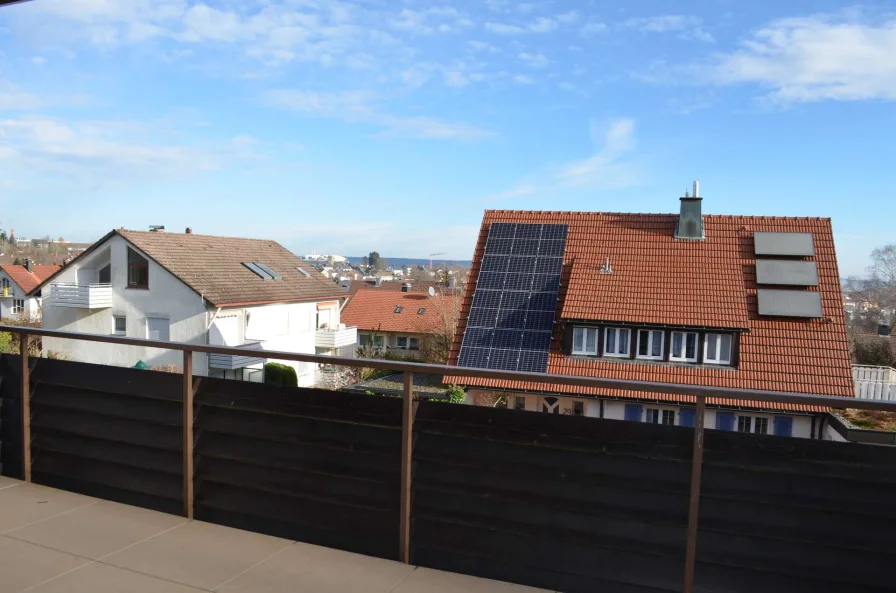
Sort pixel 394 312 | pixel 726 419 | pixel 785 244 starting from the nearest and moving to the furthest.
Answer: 1. pixel 726 419
2. pixel 785 244
3. pixel 394 312

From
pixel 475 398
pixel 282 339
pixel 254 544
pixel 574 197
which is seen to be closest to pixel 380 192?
pixel 574 197

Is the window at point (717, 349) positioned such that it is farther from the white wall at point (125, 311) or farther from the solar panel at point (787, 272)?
the white wall at point (125, 311)

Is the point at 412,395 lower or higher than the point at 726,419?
higher

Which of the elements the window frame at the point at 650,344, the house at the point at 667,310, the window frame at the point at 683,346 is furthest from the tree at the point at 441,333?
the window frame at the point at 683,346

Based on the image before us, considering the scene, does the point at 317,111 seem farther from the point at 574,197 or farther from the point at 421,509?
the point at 574,197

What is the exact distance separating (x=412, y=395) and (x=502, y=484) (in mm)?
479

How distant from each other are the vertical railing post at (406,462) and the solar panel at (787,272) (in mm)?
17746

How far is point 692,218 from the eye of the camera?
1967cm

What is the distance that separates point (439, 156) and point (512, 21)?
2402 cm

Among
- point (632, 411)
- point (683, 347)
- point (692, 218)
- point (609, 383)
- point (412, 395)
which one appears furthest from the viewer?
point (692, 218)

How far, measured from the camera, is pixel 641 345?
17969mm

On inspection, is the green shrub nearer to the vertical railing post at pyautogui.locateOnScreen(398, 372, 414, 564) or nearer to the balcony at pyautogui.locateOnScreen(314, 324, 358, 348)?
the balcony at pyautogui.locateOnScreen(314, 324, 358, 348)

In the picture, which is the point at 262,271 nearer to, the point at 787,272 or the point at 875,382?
the point at 787,272

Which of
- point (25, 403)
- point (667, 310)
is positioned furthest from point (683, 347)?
point (25, 403)
